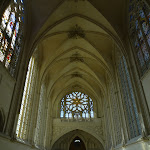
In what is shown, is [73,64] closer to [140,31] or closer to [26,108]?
[26,108]

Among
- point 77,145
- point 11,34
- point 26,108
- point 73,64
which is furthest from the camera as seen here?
point 77,145

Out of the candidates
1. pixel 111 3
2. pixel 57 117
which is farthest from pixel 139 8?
pixel 57 117

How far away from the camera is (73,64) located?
19.5 metres

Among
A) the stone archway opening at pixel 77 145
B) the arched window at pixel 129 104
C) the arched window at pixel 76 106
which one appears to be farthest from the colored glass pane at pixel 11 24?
the stone archway opening at pixel 77 145

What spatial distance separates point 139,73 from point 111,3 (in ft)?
19.2

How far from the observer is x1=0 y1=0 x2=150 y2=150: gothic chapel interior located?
342 inches

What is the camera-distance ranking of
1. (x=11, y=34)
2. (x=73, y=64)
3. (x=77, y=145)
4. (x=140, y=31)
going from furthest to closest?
(x=77, y=145) → (x=73, y=64) → (x=140, y=31) → (x=11, y=34)

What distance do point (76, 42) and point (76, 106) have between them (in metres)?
10.6

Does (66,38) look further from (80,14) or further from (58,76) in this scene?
(58,76)

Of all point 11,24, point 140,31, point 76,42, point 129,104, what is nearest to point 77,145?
point 129,104

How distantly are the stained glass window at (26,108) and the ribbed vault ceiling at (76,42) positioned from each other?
7.29 feet

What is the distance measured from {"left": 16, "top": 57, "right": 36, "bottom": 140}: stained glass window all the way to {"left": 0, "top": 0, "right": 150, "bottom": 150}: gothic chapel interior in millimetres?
66

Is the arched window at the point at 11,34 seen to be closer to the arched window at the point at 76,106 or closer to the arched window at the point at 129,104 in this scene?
the arched window at the point at 129,104

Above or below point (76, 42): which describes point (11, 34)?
below
